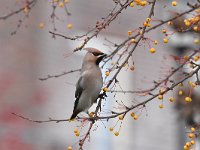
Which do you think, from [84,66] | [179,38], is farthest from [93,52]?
[179,38]

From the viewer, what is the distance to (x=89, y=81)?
218 inches

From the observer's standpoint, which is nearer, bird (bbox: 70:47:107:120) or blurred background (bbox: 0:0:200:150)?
bird (bbox: 70:47:107:120)

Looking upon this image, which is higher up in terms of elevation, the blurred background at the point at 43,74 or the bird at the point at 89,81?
the blurred background at the point at 43,74

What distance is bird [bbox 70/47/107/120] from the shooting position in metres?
5.42

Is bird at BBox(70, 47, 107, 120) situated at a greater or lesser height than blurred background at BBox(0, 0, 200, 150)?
lesser

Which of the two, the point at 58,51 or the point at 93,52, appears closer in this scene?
Answer: the point at 93,52

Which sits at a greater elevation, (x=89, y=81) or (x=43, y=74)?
(x=43, y=74)

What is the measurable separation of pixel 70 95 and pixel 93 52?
5814 mm

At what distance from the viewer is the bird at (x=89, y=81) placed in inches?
213

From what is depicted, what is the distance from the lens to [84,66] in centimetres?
552

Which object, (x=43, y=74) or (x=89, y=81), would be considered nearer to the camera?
(x=89, y=81)

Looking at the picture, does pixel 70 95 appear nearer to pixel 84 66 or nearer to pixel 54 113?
pixel 54 113

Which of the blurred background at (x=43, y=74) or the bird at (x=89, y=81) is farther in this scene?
the blurred background at (x=43, y=74)

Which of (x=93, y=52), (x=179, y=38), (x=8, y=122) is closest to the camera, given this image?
(x=93, y=52)
